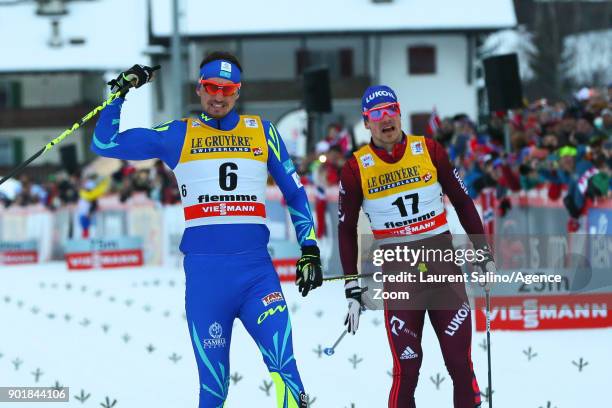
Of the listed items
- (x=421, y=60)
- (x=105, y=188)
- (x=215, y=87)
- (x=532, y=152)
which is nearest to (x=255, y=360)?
(x=215, y=87)

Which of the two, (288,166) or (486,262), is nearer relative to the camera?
(288,166)

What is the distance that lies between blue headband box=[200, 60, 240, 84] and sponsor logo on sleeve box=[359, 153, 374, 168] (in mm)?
884

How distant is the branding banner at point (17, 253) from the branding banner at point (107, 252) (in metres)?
3.48

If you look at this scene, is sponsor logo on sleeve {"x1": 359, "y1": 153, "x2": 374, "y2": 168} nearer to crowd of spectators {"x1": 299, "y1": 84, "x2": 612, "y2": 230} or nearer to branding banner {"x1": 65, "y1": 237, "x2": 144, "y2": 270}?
crowd of spectators {"x1": 299, "y1": 84, "x2": 612, "y2": 230}

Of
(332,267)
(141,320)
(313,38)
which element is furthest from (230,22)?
(141,320)

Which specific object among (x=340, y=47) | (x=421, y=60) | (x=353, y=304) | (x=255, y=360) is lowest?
(x=255, y=360)

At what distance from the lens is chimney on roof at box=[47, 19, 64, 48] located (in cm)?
5841

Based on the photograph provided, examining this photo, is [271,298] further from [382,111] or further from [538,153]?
[538,153]

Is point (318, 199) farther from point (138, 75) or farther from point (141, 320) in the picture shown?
point (138, 75)

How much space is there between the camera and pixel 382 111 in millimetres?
7008

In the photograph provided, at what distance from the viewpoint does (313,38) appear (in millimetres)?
47906

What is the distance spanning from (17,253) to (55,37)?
32782 millimetres

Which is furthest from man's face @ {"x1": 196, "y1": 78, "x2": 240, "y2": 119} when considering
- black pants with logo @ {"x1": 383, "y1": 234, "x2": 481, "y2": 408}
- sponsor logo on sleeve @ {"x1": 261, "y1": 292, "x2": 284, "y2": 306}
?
black pants with logo @ {"x1": 383, "y1": 234, "x2": 481, "y2": 408}

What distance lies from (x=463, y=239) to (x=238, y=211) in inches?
59.8
